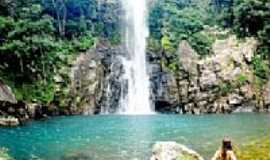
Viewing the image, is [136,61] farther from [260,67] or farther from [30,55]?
[30,55]

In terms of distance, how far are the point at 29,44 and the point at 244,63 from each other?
64.1 ft

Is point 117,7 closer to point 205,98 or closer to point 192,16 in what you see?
point 192,16

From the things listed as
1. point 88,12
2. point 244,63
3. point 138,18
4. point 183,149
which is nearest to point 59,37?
point 88,12

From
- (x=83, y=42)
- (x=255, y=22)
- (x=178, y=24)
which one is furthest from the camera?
(x=178, y=24)

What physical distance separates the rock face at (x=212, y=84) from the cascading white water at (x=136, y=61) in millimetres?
1027

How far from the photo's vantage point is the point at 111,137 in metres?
26.8

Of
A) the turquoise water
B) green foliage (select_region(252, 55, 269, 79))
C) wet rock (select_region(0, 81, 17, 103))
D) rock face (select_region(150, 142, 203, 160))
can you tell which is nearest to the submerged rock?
the turquoise water

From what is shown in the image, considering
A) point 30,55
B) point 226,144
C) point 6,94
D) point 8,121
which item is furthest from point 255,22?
point 30,55

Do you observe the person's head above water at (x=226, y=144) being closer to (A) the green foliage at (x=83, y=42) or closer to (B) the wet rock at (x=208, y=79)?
(B) the wet rock at (x=208, y=79)

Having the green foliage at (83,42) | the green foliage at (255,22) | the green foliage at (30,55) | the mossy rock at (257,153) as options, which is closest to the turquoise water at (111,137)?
the green foliage at (255,22)

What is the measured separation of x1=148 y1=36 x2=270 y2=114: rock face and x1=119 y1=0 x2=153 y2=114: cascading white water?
1.03 meters

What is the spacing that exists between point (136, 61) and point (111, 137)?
25188 mm

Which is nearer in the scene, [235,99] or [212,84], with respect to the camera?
[235,99]

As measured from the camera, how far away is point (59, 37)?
5062 centimetres
